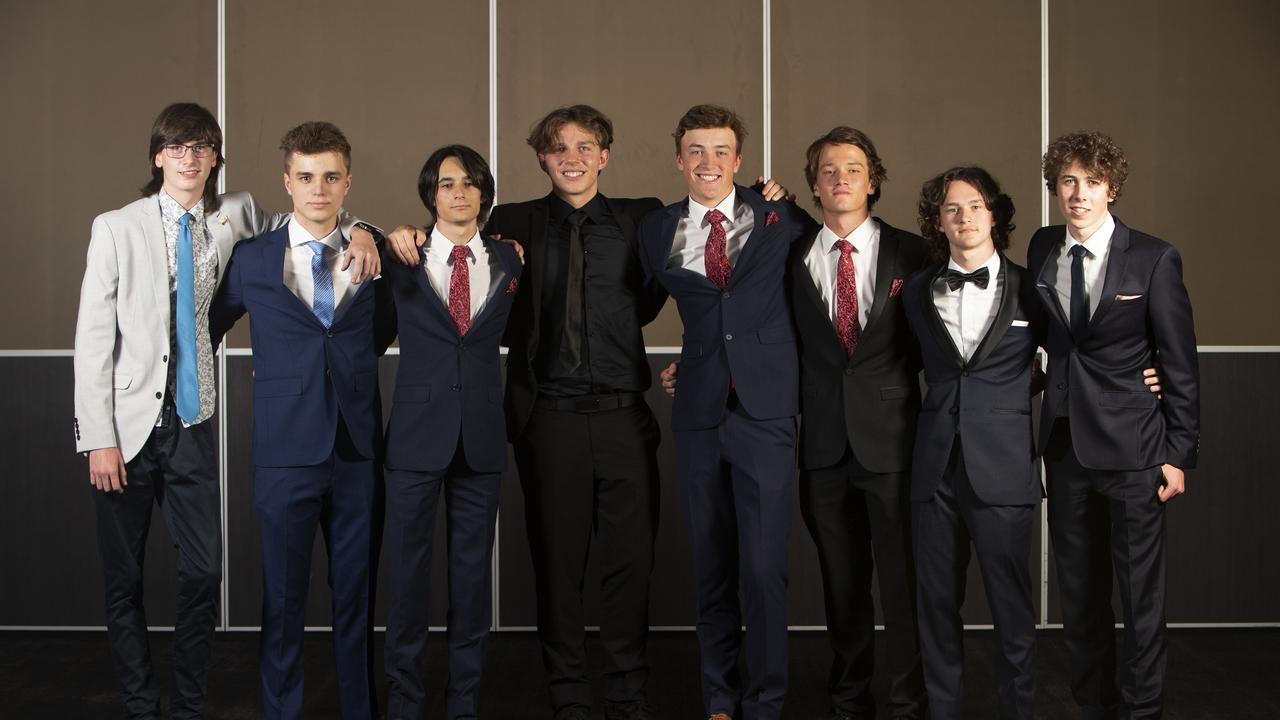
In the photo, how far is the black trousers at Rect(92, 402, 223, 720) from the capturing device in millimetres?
3342

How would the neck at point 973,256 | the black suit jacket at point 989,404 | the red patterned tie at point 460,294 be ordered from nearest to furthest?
the black suit jacket at point 989,404 → the neck at point 973,256 → the red patterned tie at point 460,294

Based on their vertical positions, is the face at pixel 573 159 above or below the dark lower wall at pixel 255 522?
above

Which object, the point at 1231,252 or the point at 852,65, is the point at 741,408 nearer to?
the point at 852,65

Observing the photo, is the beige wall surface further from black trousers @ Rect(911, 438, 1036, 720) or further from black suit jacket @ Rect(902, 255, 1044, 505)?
black trousers @ Rect(911, 438, 1036, 720)

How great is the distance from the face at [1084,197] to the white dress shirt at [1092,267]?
0.08 ft

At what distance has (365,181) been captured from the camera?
4.82 m

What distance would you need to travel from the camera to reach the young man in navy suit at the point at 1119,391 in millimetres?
3102

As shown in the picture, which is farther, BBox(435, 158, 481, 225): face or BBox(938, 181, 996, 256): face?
BBox(435, 158, 481, 225): face

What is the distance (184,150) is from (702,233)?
5.35ft

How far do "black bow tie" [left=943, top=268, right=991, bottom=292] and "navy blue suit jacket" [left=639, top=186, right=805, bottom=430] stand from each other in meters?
0.49

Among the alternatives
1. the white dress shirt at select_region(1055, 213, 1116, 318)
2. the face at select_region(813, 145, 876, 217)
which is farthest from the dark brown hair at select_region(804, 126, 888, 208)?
the white dress shirt at select_region(1055, 213, 1116, 318)

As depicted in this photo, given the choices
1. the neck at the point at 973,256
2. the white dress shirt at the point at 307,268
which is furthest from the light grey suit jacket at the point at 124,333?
the neck at the point at 973,256

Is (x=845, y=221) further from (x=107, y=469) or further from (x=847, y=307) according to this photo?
(x=107, y=469)

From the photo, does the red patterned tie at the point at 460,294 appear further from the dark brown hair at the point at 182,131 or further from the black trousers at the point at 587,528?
the dark brown hair at the point at 182,131
